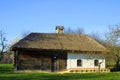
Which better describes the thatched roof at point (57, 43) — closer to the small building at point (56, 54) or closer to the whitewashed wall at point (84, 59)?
the small building at point (56, 54)

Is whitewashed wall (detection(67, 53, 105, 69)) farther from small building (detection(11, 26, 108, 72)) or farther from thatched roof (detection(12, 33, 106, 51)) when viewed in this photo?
thatched roof (detection(12, 33, 106, 51))

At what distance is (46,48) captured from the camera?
49.1 m

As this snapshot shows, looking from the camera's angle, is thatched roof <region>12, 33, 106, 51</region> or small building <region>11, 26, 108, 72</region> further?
thatched roof <region>12, 33, 106, 51</region>

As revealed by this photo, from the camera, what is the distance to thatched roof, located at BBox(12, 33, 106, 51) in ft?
162

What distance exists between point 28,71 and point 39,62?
2.16 meters

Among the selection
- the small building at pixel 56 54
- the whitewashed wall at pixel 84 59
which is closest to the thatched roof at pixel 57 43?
the small building at pixel 56 54

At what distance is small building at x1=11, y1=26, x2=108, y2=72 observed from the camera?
48.8m

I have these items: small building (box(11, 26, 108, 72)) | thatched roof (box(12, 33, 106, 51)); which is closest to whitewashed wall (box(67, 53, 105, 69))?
small building (box(11, 26, 108, 72))

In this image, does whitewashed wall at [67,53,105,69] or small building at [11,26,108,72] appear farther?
whitewashed wall at [67,53,105,69]

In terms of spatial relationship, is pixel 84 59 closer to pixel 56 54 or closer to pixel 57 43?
pixel 56 54

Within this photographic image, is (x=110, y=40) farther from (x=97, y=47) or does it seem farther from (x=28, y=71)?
(x=28, y=71)

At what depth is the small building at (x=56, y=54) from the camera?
48812 millimetres

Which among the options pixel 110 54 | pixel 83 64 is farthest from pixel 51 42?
pixel 110 54

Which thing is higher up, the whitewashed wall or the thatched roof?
the thatched roof
